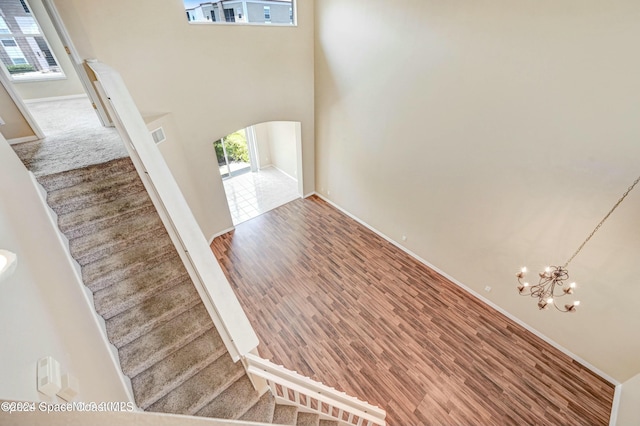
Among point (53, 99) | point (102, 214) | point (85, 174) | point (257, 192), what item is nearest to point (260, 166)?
point (257, 192)

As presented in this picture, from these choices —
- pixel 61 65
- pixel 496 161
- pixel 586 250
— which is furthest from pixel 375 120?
pixel 61 65

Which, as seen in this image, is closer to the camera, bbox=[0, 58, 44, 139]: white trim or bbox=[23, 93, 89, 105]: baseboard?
bbox=[0, 58, 44, 139]: white trim

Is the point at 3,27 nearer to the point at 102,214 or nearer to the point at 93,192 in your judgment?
the point at 93,192

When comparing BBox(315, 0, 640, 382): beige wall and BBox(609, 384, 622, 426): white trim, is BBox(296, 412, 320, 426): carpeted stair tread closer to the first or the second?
BBox(315, 0, 640, 382): beige wall

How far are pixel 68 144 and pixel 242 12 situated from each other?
3537 millimetres

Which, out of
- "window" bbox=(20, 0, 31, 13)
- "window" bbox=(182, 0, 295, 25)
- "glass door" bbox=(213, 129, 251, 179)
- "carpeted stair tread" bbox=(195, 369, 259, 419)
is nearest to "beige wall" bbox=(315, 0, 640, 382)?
"window" bbox=(182, 0, 295, 25)

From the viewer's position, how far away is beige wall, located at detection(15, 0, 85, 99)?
4.25 m

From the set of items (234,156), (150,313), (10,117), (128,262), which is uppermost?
(10,117)

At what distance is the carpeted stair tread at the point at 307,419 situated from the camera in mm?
2328

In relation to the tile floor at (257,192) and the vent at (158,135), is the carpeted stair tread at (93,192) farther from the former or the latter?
the tile floor at (257,192)

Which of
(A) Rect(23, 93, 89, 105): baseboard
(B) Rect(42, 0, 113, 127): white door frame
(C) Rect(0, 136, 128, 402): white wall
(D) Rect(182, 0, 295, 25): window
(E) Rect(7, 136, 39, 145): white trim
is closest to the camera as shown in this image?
(C) Rect(0, 136, 128, 402): white wall

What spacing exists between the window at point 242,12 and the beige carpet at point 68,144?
228 cm

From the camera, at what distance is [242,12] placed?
→ 4.38 metres

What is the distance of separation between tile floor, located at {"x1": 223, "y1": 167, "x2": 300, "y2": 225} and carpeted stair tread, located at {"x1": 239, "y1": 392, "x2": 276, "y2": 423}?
4.77 metres
